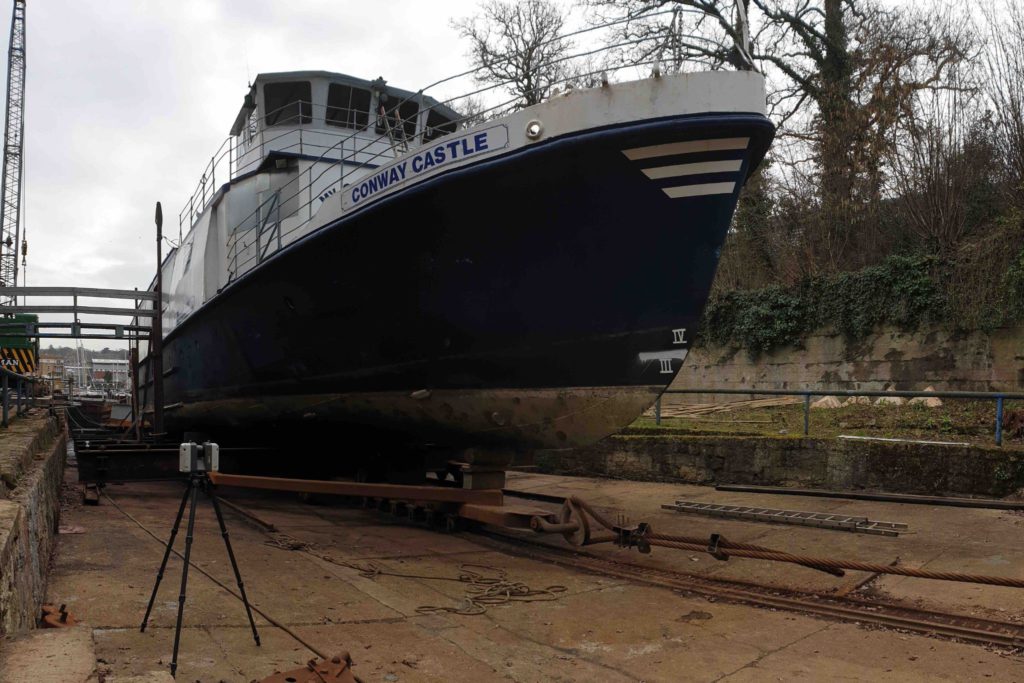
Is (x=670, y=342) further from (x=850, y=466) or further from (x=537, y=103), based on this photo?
(x=850, y=466)

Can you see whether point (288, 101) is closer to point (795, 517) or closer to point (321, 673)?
point (795, 517)

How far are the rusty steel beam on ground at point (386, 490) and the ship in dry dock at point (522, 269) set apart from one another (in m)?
0.44

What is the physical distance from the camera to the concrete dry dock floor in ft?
11.7

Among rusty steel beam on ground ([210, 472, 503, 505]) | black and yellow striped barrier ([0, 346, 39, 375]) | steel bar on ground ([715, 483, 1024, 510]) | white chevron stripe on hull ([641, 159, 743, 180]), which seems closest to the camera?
rusty steel beam on ground ([210, 472, 503, 505])

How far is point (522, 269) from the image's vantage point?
5625mm

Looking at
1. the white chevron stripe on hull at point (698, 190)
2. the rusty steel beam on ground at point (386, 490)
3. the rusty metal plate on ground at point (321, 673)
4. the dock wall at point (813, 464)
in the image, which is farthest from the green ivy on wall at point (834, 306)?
the rusty metal plate on ground at point (321, 673)

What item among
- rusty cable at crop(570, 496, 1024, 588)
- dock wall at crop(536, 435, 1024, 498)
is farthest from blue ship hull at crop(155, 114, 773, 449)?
dock wall at crop(536, 435, 1024, 498)

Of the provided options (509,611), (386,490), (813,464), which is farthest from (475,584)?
(813,464)

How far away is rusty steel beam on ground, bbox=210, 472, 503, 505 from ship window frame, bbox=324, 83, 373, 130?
5.17m

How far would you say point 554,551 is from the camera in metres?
6.02

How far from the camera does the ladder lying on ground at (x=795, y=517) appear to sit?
5.92 metres

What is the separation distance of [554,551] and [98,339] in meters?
7.84

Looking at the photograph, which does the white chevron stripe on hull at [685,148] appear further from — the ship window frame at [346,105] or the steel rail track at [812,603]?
the ship window frame at [346,105]

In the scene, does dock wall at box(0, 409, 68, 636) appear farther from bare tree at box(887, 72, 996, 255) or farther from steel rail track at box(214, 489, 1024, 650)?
bare tree at box(887, 72, 996, 255)
